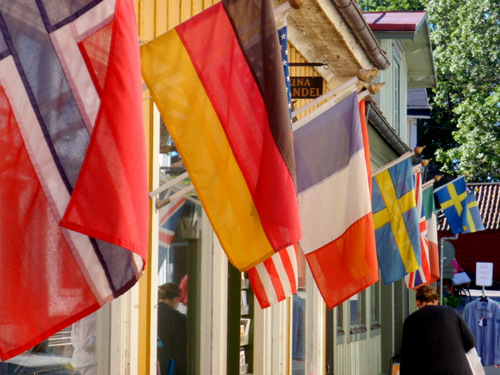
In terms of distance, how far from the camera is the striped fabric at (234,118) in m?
4.82

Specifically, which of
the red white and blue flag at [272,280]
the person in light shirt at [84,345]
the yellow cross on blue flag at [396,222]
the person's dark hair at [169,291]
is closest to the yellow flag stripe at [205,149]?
the person in light shirt at [84,345]

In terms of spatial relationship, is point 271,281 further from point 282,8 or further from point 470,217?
point 470,217

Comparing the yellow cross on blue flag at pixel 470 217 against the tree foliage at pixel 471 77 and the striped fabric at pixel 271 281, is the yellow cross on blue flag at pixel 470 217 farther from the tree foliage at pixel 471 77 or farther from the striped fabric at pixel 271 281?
the tree foliage at pixel 471 77

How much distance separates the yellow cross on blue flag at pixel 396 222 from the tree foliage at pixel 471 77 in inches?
1307

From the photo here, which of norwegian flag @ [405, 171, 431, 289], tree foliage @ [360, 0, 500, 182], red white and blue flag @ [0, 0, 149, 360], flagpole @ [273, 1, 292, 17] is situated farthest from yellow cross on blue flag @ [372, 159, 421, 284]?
tree foliage @ [360, 0, 500, 182]

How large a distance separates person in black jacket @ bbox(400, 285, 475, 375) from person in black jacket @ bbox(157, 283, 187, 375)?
2455 millimetres

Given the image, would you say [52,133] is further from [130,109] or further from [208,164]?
[208,164]

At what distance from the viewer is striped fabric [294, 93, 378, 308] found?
6.80m

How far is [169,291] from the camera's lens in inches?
287

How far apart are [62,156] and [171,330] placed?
4.08 metres

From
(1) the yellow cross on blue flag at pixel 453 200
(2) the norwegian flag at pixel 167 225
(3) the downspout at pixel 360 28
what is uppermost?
(1) the yellow cross on blue flag at pixel 453 200

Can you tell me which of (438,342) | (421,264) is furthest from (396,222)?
(438,342)

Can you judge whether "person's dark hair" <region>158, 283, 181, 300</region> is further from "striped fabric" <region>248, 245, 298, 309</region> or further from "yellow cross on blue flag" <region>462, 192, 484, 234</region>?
"yellow cross on blue flag" <region>462, 192, 484, 234</region>

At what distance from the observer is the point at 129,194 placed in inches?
135
